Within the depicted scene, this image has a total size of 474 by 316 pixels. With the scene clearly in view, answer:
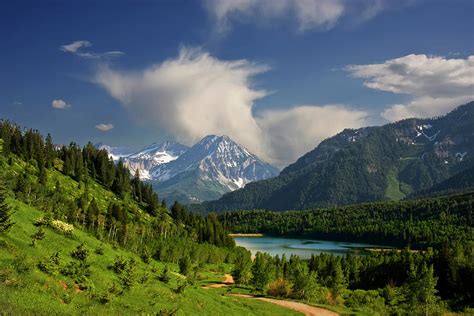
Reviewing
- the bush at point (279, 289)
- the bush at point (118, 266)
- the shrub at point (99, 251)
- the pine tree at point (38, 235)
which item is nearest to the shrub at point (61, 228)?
the shrub at point (99, 251)

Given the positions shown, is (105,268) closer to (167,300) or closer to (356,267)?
(167,300)

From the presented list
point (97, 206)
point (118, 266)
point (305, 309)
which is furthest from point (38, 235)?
point (97, 206)

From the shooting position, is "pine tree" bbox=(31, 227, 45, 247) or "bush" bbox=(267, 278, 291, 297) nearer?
"pine tree" bbox=(31, 227, 45, 247)

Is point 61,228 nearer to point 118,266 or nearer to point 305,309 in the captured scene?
point 118,266

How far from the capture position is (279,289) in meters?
81.1

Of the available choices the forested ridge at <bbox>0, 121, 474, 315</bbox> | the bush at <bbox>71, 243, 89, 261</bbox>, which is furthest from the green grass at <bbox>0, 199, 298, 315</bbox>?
the bush at <bbox>71, 243, 89, 261</bbox>

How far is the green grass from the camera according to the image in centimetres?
2838

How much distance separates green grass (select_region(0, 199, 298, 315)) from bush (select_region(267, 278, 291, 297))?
27.4 m

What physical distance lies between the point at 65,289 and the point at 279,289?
181 ft

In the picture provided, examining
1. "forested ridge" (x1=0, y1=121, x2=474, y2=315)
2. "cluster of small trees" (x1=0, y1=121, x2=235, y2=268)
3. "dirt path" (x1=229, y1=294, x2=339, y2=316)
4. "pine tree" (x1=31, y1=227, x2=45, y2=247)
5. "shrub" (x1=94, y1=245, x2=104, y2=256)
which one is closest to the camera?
"forested ridge" (x1=0, y1=121, x2=474, y2=315)

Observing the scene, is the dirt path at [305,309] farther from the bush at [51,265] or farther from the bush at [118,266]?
the bush at [51,265]

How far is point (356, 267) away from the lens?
405ft

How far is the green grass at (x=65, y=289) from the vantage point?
93.1 ft

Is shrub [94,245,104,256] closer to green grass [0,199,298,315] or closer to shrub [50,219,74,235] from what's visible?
green grass [0,199,298,315]
